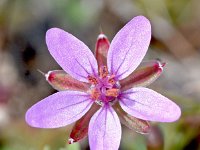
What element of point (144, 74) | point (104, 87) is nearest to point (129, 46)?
point (144, 74)

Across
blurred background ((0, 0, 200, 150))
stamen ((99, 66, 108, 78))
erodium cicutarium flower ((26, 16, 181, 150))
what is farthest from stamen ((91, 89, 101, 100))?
blurred background ((0, 0, 200, 150))

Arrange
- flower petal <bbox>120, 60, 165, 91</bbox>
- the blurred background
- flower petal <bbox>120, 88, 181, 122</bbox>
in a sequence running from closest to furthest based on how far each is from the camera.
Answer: flower petal <bbox>120, 88, 181, 122</bbox> → flower petal <bbox>120, 60, 165, 91</bbox> → the blurred background

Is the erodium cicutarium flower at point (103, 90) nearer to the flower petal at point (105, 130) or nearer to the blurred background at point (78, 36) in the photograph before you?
the flower petal at point (105, 130)

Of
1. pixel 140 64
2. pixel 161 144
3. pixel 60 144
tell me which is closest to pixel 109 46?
pixel 140 64

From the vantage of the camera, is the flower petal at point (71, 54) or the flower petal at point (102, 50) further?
the flower petal at point (102, 50)

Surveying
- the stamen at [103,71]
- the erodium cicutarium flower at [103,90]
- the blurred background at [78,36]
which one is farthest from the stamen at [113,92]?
the blurred background at [78,36]

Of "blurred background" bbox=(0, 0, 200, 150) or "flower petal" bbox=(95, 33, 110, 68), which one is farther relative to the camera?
"blurred background" bbox=(0, 0, 200, 150)

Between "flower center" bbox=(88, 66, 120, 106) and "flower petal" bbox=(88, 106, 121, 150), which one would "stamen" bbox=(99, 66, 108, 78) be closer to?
"flower center" bbox=(88, 66, 120, 106)
